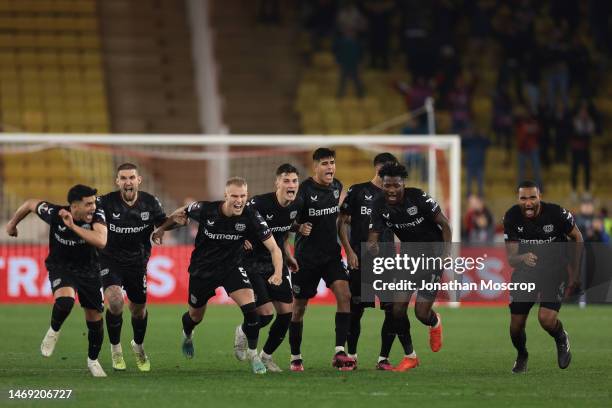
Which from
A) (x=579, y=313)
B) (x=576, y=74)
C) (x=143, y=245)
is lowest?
(x=579, y=313)

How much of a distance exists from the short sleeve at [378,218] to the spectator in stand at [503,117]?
50.2 ft

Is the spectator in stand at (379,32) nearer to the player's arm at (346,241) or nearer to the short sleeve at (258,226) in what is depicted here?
the player's arm at (346,241)

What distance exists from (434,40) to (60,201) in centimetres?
924

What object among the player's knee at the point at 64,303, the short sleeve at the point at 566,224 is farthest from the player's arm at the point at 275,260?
the short sleeve at the point at 566,224

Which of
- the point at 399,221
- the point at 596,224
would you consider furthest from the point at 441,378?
the point at 596,224

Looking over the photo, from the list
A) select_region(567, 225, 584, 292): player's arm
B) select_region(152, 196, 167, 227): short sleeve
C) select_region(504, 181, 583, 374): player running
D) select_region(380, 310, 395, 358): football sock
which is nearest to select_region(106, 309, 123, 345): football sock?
select_region(152, 196, 167, 227): short sleeve

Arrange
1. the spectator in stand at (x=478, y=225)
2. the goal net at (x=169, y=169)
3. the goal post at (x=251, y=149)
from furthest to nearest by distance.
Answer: the spectator in stand at (x=478, y=225), the goal net at (x=169, y=169), the goal post at (x=251, y=149)

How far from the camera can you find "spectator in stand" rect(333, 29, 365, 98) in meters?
28.5

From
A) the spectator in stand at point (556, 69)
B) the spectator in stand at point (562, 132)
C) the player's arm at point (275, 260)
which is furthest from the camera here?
the spectator in stand at point (556, 69)

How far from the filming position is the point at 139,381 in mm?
11594

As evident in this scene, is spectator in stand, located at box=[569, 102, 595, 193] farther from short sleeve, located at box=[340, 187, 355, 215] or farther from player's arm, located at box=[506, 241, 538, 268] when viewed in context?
player's arm, located at box=[506, 241, 538, 268]

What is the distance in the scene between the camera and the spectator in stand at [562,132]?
2805cm

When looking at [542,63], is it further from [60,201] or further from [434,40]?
[60,201]

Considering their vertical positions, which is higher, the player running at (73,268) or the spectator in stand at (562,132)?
the spectator in stand at (562,132)
